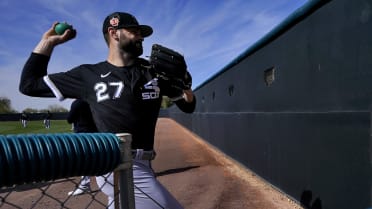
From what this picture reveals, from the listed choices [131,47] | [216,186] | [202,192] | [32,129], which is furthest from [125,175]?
[32,129]

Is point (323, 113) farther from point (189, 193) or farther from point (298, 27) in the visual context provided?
point (189, 193)

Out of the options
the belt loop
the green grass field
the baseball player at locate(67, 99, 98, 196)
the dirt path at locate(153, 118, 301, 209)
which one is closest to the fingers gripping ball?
the belt loop

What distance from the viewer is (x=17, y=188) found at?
151cm

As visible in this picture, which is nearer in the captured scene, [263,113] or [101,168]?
[101,168]

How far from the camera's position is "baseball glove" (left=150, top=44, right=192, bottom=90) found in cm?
245

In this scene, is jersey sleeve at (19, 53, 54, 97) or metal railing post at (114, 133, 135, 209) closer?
metal railing post at (114, 133, 135, 209)

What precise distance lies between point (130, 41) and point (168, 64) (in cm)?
31

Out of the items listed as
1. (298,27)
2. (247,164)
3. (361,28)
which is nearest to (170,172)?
(247,164)

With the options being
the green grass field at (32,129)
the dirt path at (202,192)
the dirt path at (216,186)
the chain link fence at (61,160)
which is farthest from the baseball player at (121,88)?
the green grass field at (32,129)

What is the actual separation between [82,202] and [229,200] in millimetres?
2271

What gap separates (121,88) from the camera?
237 centimetres

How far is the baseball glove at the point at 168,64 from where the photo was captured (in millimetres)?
2451

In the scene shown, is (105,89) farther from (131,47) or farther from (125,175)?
(125,175)

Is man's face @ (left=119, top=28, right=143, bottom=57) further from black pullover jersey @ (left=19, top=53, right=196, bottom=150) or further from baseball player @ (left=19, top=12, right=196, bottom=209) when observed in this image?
black pullover jersey @ (left=19, top=53, right=196, bottom=150)
